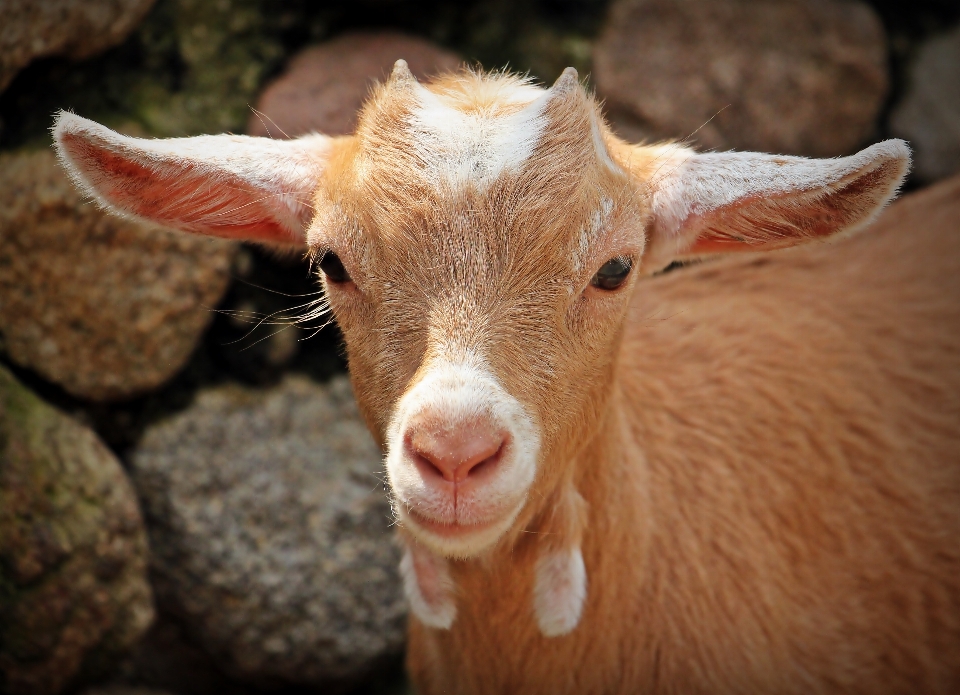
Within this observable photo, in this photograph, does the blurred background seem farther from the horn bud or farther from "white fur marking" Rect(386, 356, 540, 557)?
"white fur marking" Rect(386, 356, 540, 557)

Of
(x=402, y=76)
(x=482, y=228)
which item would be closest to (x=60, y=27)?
(x=402, y=76)

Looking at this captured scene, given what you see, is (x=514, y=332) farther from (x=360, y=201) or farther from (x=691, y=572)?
(x=691, y=572)

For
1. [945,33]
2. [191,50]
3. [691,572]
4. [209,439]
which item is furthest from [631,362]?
[945,33]

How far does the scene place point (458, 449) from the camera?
6.22 ft

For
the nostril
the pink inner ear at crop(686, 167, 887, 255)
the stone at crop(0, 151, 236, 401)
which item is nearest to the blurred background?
the stone at crop(0, 151, 236, 401)

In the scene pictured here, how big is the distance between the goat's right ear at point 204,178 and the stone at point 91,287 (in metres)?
0.76

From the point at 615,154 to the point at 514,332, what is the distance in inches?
28.5

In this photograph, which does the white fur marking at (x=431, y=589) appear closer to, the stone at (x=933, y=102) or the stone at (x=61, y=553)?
the stone at (x=61, y=553)

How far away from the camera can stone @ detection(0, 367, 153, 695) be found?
10.6ft

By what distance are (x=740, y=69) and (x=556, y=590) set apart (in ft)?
9.40

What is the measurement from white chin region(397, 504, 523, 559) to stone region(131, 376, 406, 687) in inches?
70.1

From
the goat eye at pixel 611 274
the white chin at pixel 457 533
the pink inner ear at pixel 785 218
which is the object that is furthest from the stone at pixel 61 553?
the pink inner ear at pixel 785 218

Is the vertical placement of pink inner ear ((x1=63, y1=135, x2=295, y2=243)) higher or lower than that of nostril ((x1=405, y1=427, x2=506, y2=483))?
higher

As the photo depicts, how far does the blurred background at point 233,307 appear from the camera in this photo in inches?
132
